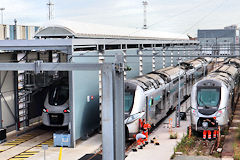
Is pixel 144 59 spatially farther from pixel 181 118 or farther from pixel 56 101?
pixel 56 101

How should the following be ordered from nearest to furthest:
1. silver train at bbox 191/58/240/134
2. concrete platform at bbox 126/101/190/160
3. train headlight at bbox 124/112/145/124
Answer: concrete platform at bbox 126/101/190/160
train headlight at bbox 124/112/145/124
silver train at bbox 191/58/240/134

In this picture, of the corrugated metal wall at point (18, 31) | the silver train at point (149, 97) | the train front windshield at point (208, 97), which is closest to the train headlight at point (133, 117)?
the silver train at point (149, 97)

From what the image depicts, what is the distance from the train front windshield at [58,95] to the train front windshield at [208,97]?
756 cm

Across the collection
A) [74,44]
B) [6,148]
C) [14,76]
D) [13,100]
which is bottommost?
[6,148]

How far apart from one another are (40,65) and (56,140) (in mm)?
7927

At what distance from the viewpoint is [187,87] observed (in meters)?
33.3

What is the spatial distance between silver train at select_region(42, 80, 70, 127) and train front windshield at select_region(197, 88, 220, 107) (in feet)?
24.0

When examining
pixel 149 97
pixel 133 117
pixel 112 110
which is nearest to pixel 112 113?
pixel 112 110

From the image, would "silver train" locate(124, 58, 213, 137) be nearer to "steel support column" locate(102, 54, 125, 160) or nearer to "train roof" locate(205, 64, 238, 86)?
"train roof" locate(205, 64, 238, 86)

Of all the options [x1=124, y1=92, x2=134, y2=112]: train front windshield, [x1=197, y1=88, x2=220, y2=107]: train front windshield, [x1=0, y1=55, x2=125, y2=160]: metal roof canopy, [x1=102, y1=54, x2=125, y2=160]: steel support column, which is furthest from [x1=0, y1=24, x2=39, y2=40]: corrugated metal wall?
[x1=102, y1=54, x2=125, y2=160]: steel support column

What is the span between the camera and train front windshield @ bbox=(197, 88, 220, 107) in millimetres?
20188

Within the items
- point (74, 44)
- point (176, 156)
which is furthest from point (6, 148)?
point (176, 156)

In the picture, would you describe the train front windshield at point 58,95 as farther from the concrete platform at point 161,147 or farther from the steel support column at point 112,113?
the steel support column at point 112,113

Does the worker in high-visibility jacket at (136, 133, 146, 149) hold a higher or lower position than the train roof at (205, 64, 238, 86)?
lower
